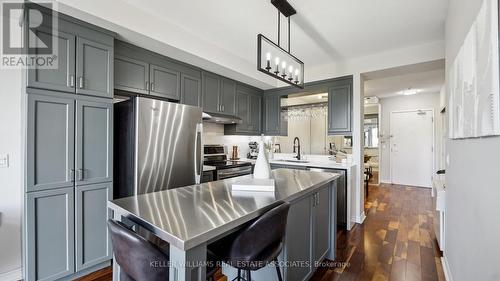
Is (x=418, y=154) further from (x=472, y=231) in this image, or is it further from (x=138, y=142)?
(x=138, y=142)

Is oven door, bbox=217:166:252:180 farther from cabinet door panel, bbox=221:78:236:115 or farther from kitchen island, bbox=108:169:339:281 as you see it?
kitchen island, bbox=108:169:339:281

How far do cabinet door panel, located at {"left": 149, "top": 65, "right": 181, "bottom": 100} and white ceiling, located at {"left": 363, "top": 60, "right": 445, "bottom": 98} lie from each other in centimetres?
291

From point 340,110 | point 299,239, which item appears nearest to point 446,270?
point 299,239

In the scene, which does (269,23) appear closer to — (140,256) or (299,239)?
(299,239)

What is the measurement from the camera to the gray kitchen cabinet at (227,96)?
3600mm

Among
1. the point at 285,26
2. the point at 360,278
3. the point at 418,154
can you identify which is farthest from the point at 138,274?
the point at 418,154

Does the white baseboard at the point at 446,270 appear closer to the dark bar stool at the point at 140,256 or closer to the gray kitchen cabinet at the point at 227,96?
the dark bar stool at the point at 140,256

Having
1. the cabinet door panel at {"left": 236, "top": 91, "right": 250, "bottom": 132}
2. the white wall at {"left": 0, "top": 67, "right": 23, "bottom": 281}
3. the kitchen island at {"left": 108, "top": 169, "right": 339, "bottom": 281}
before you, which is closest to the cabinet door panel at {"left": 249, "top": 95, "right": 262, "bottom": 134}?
the cabinet door panel at {"left": 236, "top": 91, "right": 250, "bottom": 132}

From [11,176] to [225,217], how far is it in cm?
211

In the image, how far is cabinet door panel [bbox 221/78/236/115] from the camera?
142 inches

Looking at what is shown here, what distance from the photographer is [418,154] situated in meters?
5.89

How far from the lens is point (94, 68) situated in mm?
2051

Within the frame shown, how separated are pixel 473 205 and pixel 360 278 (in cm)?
125

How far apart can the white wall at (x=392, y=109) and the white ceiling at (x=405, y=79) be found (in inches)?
9.9
